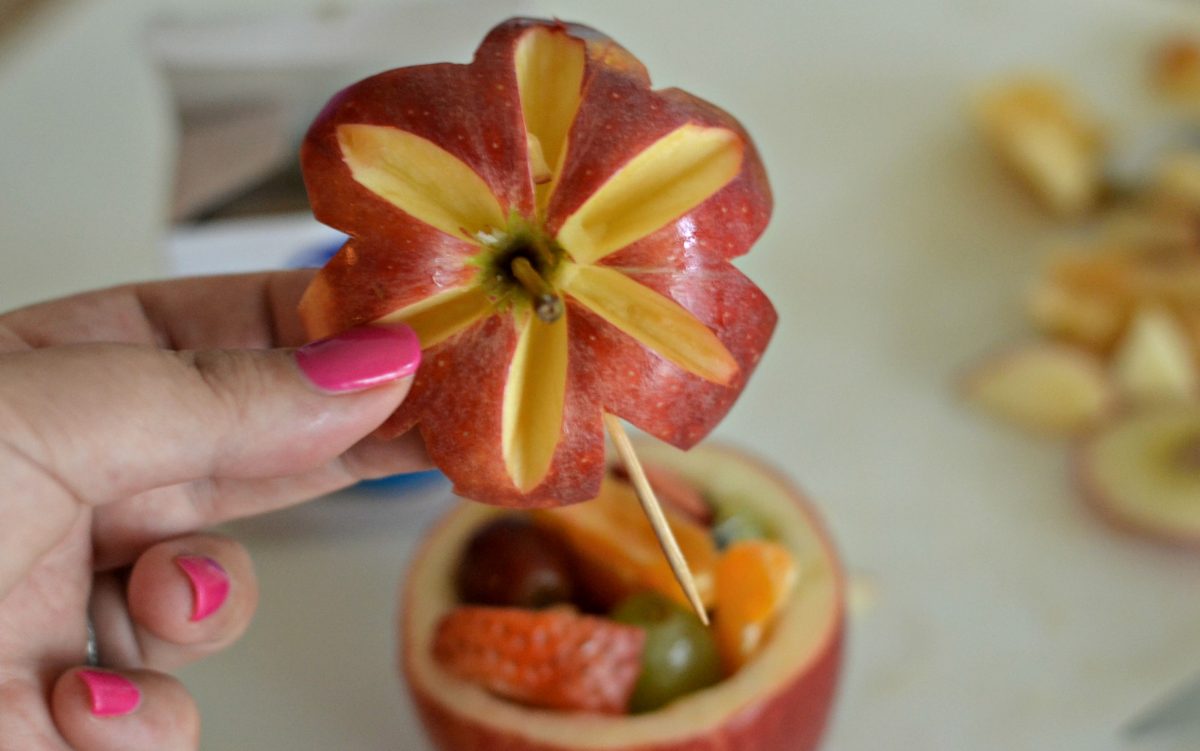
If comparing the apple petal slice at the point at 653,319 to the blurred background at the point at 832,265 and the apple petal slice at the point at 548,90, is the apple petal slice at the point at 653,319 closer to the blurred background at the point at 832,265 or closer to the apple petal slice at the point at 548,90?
the apple petal slice at the point at 548,90

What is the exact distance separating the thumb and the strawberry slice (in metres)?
0.24

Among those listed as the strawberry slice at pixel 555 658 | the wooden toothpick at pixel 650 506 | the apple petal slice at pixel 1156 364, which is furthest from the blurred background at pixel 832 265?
the wooden toothpick at pixel 650 506

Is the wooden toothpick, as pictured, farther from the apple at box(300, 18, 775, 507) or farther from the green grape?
the green grape

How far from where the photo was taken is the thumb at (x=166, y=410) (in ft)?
1.62

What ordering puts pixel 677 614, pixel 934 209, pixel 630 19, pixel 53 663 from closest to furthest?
1. pixel 53 663
2. pixel 677 614
3. pixel 934 209
4. pixel 630 19

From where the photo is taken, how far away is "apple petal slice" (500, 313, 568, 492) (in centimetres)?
54

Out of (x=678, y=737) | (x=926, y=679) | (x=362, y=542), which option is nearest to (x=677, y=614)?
(x=678, y=737)

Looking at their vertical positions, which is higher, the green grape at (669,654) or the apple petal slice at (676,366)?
the apple petal slice at (676,366)

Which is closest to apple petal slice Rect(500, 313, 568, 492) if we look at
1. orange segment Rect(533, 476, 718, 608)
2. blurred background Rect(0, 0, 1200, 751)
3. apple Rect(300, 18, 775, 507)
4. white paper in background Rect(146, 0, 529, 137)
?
apple Rect(300, 18, 775, 507)

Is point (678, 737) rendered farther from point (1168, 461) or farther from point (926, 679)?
point (1168, 461)

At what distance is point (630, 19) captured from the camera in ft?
5.27

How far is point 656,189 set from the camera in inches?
21.4

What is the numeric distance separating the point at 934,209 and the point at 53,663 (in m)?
1.04

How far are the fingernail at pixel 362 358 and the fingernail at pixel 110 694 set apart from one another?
0.22 meters
